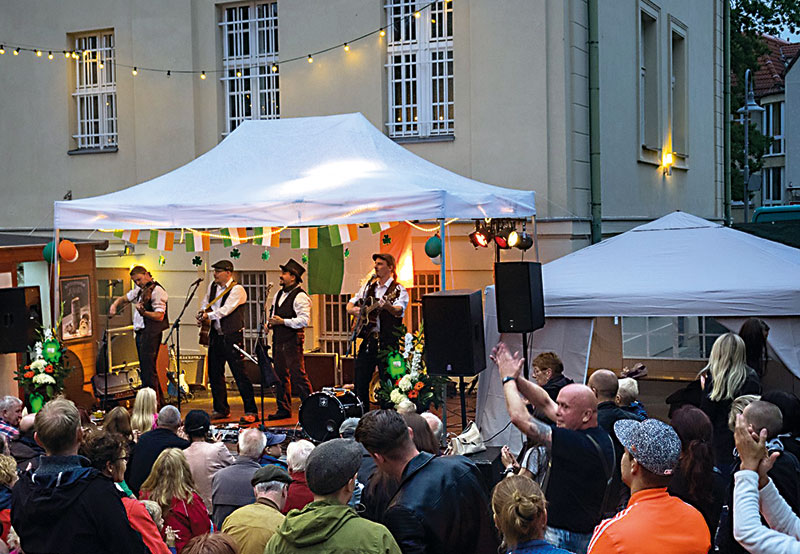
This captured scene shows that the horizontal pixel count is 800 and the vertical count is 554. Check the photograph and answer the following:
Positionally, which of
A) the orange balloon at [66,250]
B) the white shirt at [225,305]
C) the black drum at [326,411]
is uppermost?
the orange balloon at [66,250]

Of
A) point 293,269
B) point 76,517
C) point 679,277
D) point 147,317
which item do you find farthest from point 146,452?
point 147,317

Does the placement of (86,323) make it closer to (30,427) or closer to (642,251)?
(30,427)

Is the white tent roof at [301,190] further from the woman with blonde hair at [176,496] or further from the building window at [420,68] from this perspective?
the woman with blonde hair at [176,496]

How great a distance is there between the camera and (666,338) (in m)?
14.3

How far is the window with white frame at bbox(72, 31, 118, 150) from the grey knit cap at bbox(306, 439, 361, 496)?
38.9ft

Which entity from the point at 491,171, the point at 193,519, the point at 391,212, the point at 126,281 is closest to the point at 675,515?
the point at 193,519

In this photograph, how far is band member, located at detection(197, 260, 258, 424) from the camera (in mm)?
10680

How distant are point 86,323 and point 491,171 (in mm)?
5443

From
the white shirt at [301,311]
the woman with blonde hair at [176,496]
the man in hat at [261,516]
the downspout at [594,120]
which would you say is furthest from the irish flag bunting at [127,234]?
the man in hat at [261,516]

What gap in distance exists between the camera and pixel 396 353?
938cm

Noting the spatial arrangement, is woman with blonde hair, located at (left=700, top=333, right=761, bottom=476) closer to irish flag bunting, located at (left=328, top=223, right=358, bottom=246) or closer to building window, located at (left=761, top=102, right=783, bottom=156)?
irish flag bunting, located at (left=328, top=223, right=358, bottom=246)

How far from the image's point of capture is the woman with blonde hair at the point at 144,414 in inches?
276

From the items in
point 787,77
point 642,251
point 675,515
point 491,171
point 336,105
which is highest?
point 787,77

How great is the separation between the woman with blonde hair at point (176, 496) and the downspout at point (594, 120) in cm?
873
